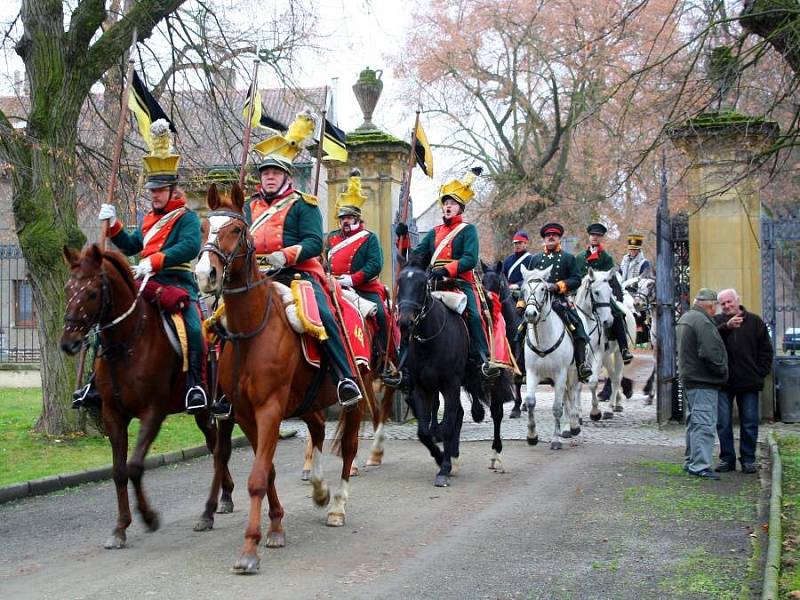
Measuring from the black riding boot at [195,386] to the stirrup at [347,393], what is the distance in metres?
1.18

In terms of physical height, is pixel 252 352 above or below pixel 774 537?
above

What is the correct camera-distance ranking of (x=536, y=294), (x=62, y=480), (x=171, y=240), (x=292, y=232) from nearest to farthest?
(x=292, y=232), (x=171, y=240), (x=62, y=480), (x=536, y=294)

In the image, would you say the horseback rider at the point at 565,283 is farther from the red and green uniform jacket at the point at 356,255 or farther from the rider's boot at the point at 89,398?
the rider's boot at the point at 89,398

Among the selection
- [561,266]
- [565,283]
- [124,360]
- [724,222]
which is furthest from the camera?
[724,222]

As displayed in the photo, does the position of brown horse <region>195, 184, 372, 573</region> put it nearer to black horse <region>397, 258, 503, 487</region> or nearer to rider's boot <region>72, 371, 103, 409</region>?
rider's boot <region>72, 371, 103, 409</region>

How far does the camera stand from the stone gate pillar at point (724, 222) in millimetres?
16125

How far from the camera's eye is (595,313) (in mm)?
17188

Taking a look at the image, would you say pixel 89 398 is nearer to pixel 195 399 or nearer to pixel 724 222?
pixel 195 399

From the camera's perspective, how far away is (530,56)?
32406 mm

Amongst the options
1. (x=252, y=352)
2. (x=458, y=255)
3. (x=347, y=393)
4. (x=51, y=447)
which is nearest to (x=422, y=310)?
(x=458, y=255)

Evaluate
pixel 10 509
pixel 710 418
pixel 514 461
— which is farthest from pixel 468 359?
pixel 10 509

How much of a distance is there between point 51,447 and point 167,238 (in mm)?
4955

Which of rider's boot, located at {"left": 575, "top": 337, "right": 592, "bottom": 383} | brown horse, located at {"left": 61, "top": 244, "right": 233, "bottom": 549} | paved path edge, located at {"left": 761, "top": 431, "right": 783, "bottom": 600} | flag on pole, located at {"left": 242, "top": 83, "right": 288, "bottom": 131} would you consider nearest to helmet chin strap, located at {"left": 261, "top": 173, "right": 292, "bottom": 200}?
brown horse, located at {"left": 61, "top": 244, "right": 233, "bottom": 549}

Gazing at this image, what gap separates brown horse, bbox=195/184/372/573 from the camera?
752cm
